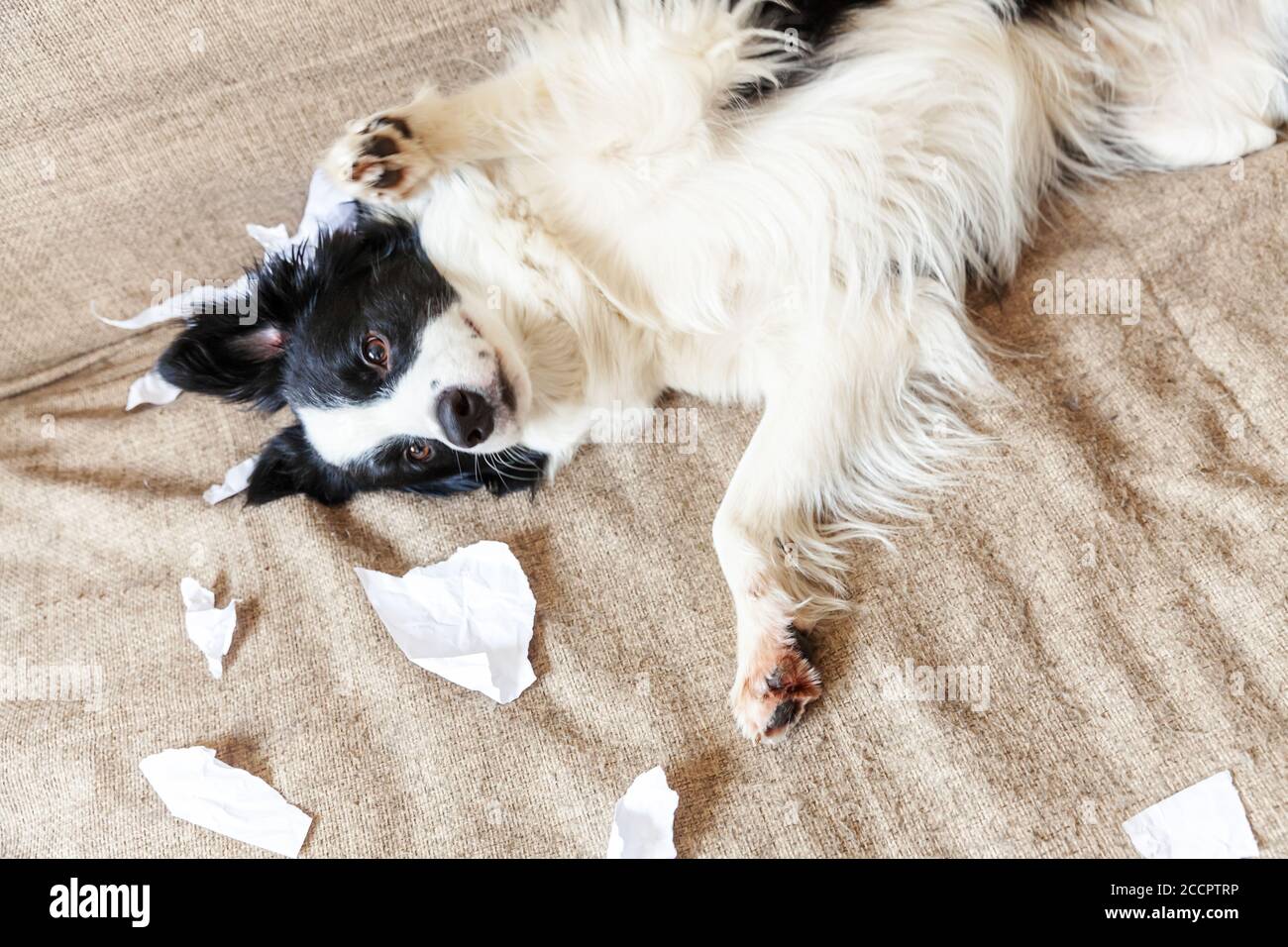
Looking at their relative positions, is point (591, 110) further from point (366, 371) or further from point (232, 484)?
point (232, 484)

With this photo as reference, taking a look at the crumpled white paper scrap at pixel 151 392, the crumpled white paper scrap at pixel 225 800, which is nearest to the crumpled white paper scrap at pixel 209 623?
the crumpled white paper scrap at pixel 225 800

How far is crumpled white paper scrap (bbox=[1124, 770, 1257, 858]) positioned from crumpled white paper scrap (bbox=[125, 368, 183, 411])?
2.37 meters

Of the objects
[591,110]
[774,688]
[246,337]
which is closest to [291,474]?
[246,337]

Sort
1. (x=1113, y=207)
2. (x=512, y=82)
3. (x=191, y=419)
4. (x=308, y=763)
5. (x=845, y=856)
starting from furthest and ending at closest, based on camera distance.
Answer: (x=191, y=419) → (x=1113, y=207) → (x=512, y=82) → (x=308, y=763) → (x=845, y=856)

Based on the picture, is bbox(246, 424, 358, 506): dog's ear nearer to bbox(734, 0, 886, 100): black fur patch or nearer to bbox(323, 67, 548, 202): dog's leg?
bbox(323, 67, 548, 202): dog's leg

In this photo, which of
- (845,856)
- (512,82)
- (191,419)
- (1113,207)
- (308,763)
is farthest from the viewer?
(191,419)

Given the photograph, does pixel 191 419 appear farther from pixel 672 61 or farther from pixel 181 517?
pixel 672 61

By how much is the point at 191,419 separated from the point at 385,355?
0.78 m

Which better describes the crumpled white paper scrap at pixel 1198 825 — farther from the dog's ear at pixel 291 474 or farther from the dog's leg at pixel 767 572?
the dog's ear at pixel 291 474

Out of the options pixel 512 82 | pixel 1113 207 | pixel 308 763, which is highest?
pixel 512 82

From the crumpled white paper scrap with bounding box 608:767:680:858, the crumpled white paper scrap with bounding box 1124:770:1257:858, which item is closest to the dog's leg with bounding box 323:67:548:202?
the crumpled white paper scrap with bounding box 608:767:680:858

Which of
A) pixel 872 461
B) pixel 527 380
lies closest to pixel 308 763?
pixel 527 380

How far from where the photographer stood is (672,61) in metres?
2.00

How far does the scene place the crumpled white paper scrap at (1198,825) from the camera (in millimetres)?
1550
